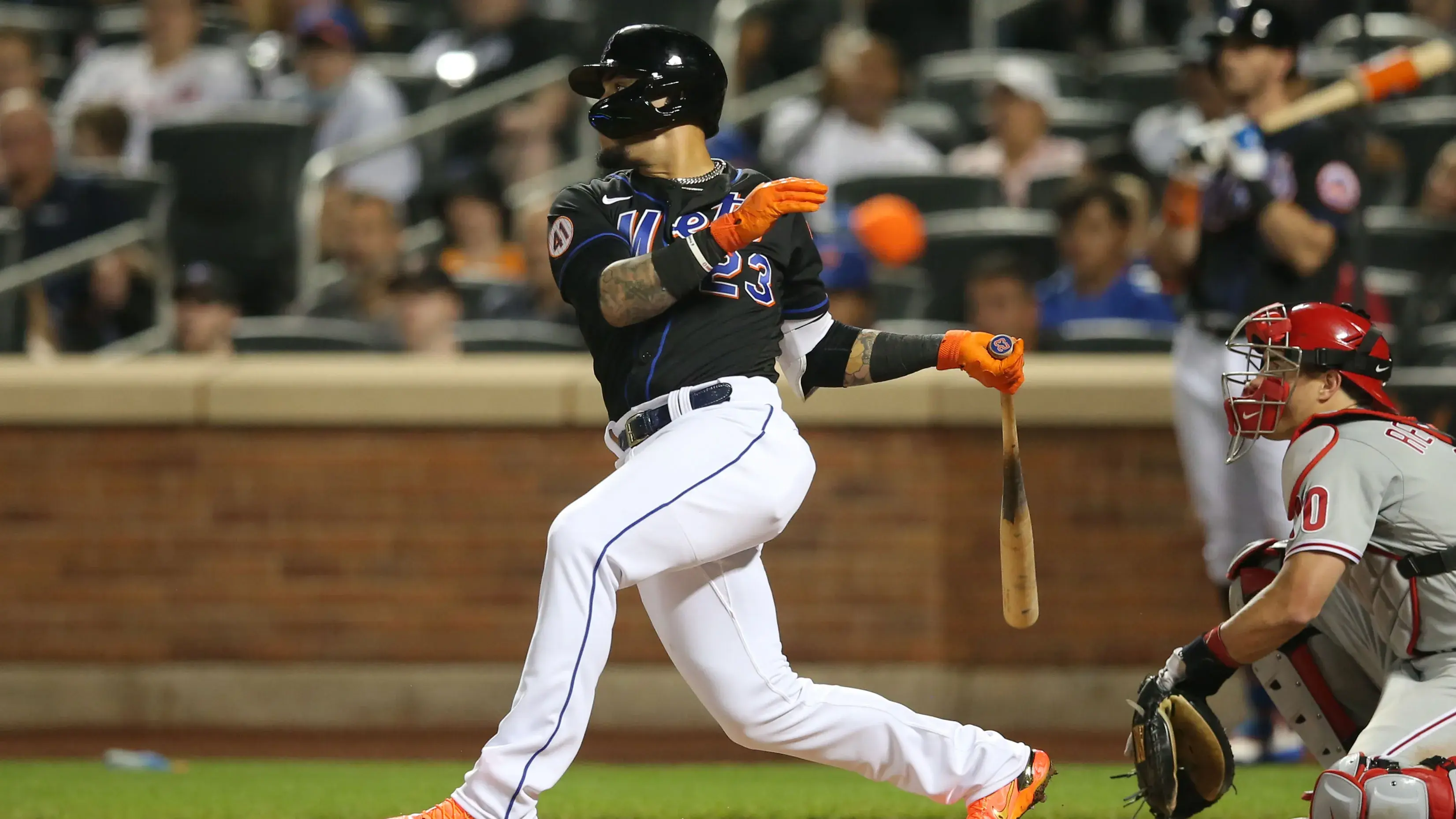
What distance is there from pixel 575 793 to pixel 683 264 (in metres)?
2.31

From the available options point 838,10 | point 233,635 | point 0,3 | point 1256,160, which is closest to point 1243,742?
point 1256,160

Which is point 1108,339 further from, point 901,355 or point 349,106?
point 349,106

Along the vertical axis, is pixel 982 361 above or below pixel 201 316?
above

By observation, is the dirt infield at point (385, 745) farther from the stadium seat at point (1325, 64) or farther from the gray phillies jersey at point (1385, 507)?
the stadium seat at point (1325, 64)

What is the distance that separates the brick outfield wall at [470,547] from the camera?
6711 millimetres

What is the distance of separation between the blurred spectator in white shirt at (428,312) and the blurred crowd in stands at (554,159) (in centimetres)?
1

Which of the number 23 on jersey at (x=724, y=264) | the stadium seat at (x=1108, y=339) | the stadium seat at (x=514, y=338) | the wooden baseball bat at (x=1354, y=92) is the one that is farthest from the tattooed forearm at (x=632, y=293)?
the stadium seat at (x=514, y=338)

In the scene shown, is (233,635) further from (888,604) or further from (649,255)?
(649,255)

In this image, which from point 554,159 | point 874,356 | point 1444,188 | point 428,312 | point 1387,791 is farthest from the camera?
point 554,159

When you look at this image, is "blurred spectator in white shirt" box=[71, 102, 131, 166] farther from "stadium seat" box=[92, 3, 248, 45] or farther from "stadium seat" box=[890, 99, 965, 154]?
"stadium seat" box=[890, 99, 965, 154]

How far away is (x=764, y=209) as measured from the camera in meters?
3.46

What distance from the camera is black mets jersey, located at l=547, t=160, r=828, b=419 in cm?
368

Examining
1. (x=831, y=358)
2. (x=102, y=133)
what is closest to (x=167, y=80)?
(x=102, y=133)

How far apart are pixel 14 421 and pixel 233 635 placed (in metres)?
1.20
